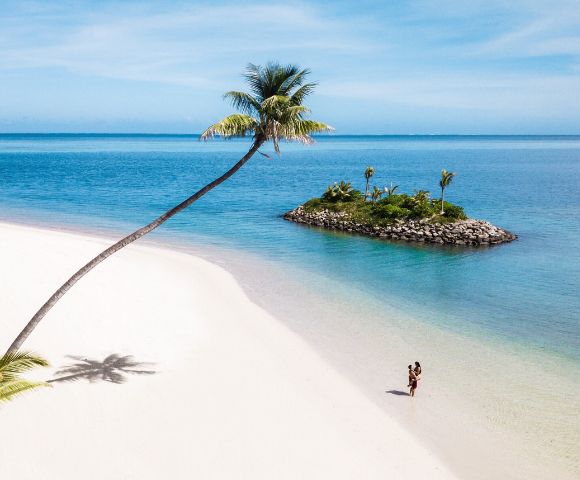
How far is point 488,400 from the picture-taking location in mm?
18922

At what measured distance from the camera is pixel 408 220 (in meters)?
49.6

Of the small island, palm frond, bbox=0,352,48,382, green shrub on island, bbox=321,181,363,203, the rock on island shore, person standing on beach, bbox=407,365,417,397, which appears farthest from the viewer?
green shrub on island, bbox=321,181,363,203

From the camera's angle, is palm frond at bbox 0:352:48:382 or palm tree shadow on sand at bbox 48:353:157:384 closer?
palm frond at bbox 0:352:48:382

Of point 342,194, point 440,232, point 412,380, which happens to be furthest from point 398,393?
point 342,194

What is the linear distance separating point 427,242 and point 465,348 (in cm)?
2403

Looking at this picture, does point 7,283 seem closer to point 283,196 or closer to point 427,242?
point 427,242

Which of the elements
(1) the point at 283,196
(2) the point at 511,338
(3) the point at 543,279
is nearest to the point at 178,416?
(2) the point at 511,338

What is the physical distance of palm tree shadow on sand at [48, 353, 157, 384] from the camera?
18734mm

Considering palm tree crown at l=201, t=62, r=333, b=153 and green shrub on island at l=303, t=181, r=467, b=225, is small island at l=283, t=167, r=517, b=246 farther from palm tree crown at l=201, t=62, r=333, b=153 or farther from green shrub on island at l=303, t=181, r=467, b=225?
palm tree crown at l=201, t=62, r=333, b=153

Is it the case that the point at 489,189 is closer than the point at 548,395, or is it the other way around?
the point at 548,395

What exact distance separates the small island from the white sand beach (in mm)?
24513

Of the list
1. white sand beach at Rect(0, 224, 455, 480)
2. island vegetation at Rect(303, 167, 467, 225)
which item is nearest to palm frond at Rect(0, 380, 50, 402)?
white sand beach at Rect(0, 224, 455, 480)

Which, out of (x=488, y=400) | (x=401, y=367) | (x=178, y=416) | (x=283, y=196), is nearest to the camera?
(x=178, y=416)

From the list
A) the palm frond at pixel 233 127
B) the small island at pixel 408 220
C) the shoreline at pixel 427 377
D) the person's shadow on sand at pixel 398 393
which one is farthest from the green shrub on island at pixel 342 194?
the palm frond at pixel 233 127
